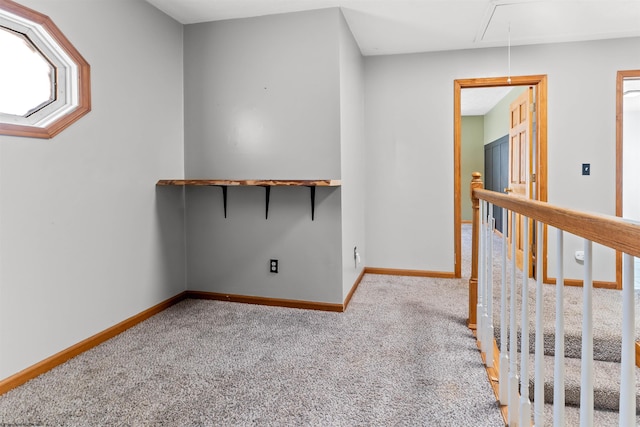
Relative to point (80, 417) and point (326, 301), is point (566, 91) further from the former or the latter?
point (80, 417)

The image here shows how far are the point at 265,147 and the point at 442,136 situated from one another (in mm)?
1786

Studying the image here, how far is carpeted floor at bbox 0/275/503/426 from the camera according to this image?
1.59 metres

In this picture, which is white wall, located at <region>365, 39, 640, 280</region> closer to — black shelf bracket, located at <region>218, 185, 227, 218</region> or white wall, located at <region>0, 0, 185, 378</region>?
black shelf bracket, located at <region>218, 185, 227, 218</region>

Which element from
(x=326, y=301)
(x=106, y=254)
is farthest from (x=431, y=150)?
(x=106, y=254)

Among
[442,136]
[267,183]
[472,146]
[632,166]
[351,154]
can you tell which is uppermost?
[472,146]

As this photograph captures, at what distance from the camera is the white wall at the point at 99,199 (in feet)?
6.08

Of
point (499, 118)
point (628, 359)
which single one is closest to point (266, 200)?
point (628, 359)

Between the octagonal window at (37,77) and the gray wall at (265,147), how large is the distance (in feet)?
3.23

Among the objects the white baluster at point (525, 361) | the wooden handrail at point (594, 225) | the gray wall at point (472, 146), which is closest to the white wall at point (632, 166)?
the gray wall at point (472, 146)

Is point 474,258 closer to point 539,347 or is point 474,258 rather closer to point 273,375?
point 539,347

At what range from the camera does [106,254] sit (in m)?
2.34

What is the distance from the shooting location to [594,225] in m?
0.79

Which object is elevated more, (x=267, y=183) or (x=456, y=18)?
(x=456, y=18)

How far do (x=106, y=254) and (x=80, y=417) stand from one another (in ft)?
3.35
